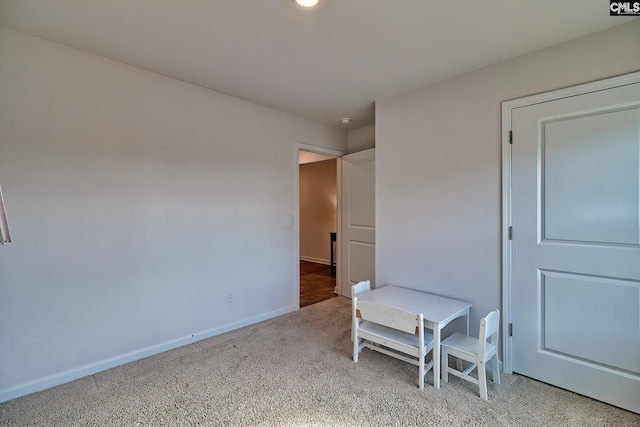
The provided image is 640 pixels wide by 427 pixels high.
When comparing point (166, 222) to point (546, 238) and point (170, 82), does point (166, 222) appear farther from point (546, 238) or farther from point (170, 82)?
point (546, 238)

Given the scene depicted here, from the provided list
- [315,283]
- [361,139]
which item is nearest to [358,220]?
[361,139]

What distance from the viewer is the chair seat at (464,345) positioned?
2.12 metres

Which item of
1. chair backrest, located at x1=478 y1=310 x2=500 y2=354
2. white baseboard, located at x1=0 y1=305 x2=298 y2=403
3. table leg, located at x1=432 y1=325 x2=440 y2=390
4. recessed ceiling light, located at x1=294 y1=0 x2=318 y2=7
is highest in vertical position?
recessed ceiling light, located at x1=294 y1=0 x2=318 y2=7

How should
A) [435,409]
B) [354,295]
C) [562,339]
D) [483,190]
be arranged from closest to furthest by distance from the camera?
[435,409] → [562,339] → [483,190] → [354,295]

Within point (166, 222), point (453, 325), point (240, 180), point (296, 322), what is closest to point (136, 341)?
point (166, 222)

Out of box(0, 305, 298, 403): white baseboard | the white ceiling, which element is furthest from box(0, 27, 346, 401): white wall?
the white ceiling

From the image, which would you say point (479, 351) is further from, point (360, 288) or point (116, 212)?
point (116, 212)

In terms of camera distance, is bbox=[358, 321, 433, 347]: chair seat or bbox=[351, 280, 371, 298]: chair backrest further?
bbox=[351, 280, 371, 298]: chair backrest

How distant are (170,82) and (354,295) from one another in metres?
2.50

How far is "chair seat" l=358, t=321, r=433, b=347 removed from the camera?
2.29 m

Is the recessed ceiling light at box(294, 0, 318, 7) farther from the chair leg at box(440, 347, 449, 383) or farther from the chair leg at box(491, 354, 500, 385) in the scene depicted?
the chair leg at box(491, 354, 500, 385)

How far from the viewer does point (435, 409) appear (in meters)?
1.95

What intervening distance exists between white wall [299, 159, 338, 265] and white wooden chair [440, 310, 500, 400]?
184 inches

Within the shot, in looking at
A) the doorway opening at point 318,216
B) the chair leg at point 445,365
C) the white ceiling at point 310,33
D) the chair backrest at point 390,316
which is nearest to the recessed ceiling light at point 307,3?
the white ceiling at point 310,33
